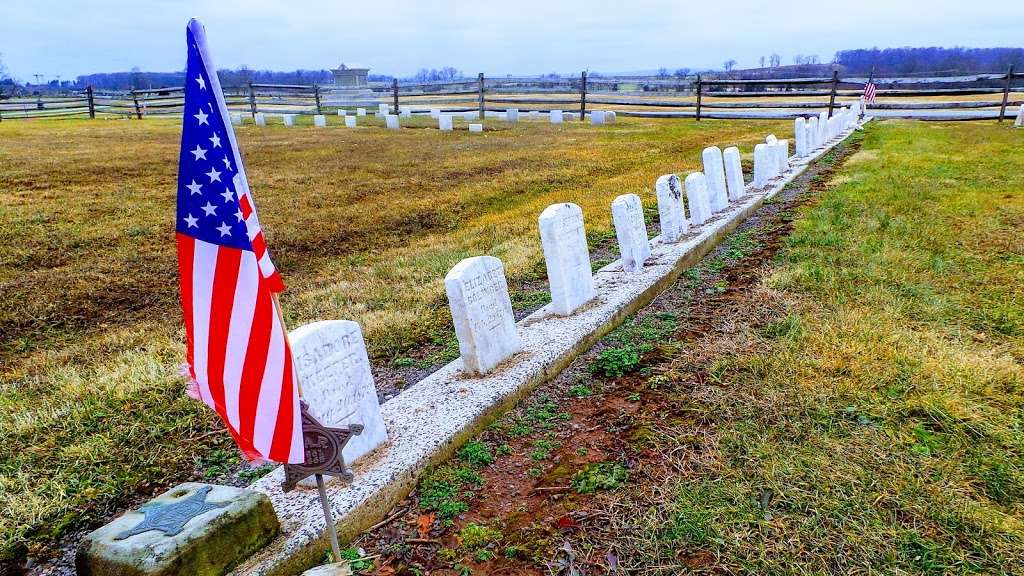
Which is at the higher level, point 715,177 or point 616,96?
point 616,96

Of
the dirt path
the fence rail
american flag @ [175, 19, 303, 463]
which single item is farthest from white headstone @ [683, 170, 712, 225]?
the fence rail

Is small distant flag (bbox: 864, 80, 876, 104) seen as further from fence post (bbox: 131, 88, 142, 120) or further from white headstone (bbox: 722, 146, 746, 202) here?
fence post (bbox: 131, 88, 142, 120)

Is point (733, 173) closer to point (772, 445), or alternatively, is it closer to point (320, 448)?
point (772, 445)

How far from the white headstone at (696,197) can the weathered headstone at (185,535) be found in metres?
5.79

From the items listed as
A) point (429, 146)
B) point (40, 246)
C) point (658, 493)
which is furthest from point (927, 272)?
point (429, 146)

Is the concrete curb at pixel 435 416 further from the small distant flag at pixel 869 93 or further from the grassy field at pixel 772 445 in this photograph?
the small distant flag at pixel 869 93

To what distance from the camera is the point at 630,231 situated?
5512 millimetres

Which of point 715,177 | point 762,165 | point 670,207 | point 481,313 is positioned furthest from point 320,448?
point 762,165

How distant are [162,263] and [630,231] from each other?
4914mm

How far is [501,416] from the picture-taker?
140 inches

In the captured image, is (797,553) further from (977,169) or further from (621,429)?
(977,169)

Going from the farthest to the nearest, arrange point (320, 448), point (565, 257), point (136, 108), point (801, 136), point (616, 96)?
point (136, 108), point (616, 96), point (801, 136), point (565, 257), point (320, 448)

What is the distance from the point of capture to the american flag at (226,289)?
1.94 m

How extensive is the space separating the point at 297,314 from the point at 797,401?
3.69 m
